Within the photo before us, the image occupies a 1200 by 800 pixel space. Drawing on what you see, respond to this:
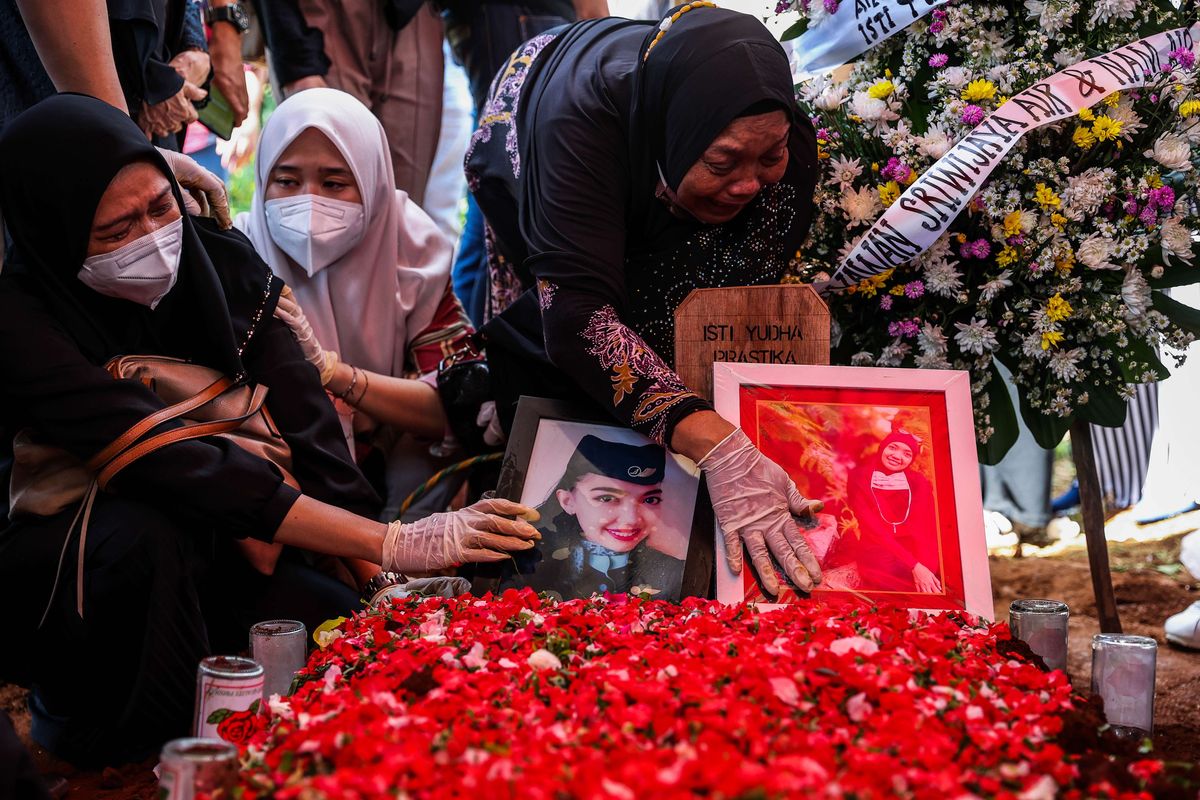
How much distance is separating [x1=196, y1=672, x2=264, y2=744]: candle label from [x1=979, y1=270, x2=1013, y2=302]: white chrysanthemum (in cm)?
198

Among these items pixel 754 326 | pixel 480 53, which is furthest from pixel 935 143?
pixel 480 53

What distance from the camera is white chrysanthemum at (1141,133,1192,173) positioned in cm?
278

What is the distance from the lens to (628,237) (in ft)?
9.18

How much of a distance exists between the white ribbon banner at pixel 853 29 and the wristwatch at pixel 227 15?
1906 mm

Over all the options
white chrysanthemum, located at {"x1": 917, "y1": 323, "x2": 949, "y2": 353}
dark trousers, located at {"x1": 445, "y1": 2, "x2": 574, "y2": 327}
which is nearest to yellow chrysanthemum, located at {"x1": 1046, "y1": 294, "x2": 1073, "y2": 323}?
white chrysanthemum, located at {"x1": 917, "y1": 323, "x2": 949, "y2": 353}

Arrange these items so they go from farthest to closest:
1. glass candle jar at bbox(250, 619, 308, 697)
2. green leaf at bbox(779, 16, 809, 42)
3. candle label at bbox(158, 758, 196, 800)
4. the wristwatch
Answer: the wristwatch
green leaf at bbox(779, 16, 809, 42)
glass candle jar at bbox(250, 619, 308, 697)
candle label at bbox(158, 758, 196, 800)

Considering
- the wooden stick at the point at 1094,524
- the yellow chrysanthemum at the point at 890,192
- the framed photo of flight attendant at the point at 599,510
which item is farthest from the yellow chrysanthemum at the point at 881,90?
the framed photo of flight attendant at the point at 599,510

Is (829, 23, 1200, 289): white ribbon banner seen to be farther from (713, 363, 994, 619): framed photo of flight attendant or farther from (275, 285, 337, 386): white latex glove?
(275, 285, 337, 386): white latex glove

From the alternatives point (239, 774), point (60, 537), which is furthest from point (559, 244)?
point (239, 774)

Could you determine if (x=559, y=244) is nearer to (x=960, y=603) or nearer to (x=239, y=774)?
(x=960, y=603)

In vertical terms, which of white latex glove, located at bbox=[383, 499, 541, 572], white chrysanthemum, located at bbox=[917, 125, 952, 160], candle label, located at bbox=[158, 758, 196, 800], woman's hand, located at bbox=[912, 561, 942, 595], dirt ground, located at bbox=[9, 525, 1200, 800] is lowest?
dirt ground, located at bbox=[9, 525, 1200, 800]

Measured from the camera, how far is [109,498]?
2.38 metres

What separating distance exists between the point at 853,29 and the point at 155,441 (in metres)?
2.10

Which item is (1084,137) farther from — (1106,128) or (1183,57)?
(1183,57)
